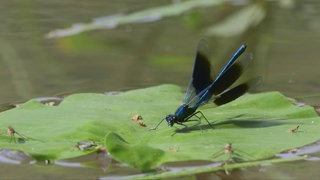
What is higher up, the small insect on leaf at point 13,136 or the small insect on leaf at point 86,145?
the small insect on leaf at point 13,136

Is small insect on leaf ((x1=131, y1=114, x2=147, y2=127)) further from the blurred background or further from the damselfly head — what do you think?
the blurred background

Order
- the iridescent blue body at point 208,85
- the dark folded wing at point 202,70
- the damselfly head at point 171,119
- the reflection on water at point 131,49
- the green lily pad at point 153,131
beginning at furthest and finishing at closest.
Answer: the reflection on water at point 131,49 < the dark folded wing at point 202,70 < the iridescent blue body at point 208,85 < the damselfly head at point 171,119 < the green lily pad at point 153,131

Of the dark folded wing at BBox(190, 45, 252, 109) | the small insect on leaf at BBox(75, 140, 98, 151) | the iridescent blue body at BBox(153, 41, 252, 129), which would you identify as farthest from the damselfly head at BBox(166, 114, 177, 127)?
the small insect on leaf at BBox(75, 140, 98, 151)

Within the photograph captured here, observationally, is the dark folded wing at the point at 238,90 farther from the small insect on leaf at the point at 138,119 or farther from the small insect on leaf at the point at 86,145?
the small insect on leaf at the point at 86,145

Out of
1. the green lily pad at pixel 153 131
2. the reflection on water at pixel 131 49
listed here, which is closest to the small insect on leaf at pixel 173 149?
the green lily pad at pixel 153 131

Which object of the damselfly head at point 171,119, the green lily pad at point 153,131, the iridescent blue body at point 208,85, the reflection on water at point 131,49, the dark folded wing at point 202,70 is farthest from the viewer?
the reflection on water at point 131,49

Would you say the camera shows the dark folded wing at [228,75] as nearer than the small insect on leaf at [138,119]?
No

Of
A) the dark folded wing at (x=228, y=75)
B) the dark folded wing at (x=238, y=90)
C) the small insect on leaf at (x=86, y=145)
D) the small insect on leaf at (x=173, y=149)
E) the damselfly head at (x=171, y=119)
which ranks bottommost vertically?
the small insect on leaf at (x=173, y=149)
